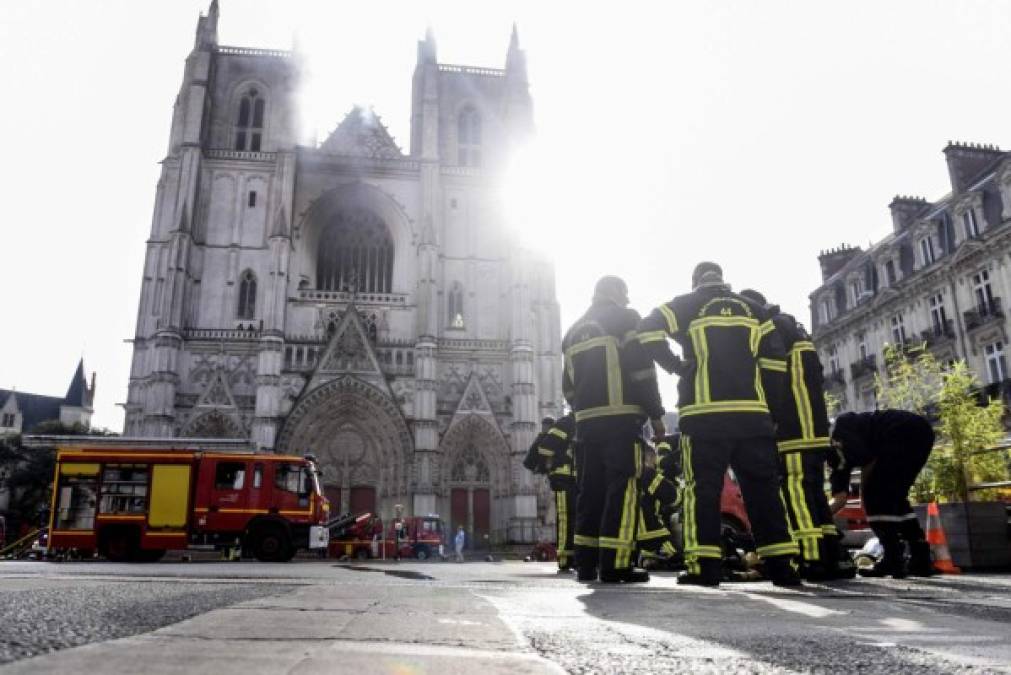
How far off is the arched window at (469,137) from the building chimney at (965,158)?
66.5ft

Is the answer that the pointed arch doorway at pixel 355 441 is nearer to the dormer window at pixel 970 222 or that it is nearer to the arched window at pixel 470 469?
the arched window at pixel 470 469

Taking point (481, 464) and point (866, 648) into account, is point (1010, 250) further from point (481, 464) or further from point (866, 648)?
point (866, 648)

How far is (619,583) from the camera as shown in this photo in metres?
5.38

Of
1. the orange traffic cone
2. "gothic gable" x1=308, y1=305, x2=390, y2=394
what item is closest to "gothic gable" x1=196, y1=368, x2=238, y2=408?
"gothic gable" x1=308, y1=305, x2=390, y2=394

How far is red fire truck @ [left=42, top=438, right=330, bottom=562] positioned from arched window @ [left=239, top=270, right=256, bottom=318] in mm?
16859

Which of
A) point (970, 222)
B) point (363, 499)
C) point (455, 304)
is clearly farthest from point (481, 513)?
point (970, 222)

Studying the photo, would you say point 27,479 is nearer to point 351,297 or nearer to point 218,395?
point 218,395

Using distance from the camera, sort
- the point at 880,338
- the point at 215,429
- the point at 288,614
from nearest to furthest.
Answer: the point at 288,614, the point at 880,338, the point at 215,429

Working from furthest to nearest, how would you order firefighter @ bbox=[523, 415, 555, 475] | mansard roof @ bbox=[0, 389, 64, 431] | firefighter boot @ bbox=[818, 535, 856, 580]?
mansard roof @ bbox=[0, 389, 64, 431]
firefighter @ bbox=[523, 415, 555, 475]
firefighter boot @ bbox=[818, 535, 856, 580]

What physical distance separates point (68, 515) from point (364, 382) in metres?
15.3

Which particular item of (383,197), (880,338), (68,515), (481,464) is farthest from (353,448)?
(880,338)

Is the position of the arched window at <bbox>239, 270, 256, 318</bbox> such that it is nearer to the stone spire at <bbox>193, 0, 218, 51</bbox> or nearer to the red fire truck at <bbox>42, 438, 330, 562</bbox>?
the stone spire at <bbox>193, 0, 218, 51</bbox>

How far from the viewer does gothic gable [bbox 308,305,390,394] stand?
3044cm

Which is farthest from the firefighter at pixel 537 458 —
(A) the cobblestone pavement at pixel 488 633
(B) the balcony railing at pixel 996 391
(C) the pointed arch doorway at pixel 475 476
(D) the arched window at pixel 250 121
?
(D) the arched window at pixel 250 121
